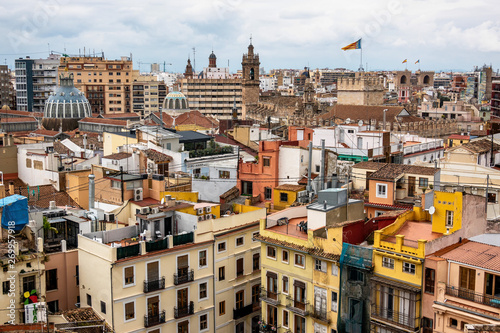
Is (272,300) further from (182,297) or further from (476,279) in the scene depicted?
(476,279)

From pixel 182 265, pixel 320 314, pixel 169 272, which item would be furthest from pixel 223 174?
pixel 320 314

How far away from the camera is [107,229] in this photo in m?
24.5

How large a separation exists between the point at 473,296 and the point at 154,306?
1102 centimetres

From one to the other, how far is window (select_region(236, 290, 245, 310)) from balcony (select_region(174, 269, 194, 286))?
9.89 ft

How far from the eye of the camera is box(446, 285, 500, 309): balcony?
17.1 m

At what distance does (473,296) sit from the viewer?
57.6 feet

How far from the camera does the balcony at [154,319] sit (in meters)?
22.2

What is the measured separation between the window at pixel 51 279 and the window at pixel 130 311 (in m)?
2.80

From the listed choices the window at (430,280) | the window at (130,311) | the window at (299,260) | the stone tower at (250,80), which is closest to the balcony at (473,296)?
the window at (430,280)

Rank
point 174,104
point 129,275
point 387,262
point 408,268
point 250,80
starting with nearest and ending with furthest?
1. point 408,268
2. point 387,262
3. point 129,275
4. point 174,104
5. point 250,80

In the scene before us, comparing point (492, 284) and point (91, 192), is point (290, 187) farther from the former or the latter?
point (492, 284)

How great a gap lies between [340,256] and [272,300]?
3.80m

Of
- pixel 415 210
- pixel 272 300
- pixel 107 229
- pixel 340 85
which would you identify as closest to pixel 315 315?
pixel 272 300

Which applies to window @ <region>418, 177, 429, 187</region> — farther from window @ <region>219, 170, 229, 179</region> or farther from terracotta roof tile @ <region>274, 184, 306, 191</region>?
window @ <region>219, 170, 229, 179</region>
